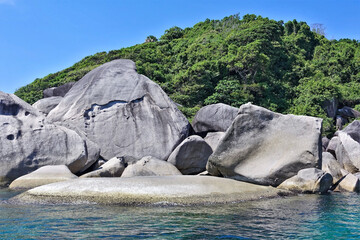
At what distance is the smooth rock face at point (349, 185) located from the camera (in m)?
13.2

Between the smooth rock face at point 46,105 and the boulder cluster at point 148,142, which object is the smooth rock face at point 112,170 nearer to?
the boulder cluster at point 148,142

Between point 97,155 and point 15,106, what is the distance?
163 inches

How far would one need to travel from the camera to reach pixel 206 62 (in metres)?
35.4

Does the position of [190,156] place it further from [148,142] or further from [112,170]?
[112,170]

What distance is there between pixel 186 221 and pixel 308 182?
5879 mm

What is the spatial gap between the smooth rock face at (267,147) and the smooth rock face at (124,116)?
566 cm

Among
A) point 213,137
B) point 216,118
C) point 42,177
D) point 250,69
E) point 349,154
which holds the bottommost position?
point 42,177

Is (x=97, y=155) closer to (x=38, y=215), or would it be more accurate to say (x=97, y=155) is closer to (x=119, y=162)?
(x=119, y=162)

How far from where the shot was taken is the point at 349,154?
16.9m

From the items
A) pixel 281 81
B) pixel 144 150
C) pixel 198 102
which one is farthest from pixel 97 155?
pixel 281 81

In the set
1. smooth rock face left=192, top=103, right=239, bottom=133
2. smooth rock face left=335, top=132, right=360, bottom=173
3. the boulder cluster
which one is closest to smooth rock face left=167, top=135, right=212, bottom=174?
the boulder cluster

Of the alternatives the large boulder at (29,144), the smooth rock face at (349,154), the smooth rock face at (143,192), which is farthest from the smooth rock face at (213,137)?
the smooth rock face at (143,192)

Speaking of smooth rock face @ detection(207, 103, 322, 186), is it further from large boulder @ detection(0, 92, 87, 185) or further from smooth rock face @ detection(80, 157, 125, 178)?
large boulder @ detection(0, 92, 87, 185)

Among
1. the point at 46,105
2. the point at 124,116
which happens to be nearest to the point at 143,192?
the point at 124,116
